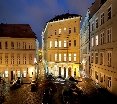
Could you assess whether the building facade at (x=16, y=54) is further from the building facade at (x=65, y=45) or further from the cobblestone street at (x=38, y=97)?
the cobblestone street at (x=38, y=97)

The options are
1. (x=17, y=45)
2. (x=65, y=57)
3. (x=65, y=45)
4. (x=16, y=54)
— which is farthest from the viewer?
(x=65, y=57)

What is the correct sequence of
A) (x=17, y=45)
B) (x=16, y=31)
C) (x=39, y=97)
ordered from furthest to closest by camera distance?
(x=16, y=31)
(x=17, y=45)
(x=39, y=97)

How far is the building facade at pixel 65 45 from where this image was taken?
63.1 metres

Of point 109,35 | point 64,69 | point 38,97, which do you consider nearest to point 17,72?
point 64,69

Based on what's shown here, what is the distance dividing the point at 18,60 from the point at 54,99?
30.4 metres

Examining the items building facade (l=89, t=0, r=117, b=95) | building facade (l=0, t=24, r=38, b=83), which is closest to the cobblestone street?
building facade (l=89, t=0, r=117, b=95)

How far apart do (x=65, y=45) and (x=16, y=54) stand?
12.9 meters

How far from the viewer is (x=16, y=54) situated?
202 feet

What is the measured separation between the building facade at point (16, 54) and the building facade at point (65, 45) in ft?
18.1

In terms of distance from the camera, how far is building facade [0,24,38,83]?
60.8 m

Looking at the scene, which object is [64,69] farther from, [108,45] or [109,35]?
[109,35]

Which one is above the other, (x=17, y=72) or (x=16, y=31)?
(x=16, y=31)

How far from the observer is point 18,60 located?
61.8m

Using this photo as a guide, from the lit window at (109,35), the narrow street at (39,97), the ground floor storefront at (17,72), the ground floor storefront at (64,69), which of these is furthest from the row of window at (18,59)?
the lit window at (109,35)
